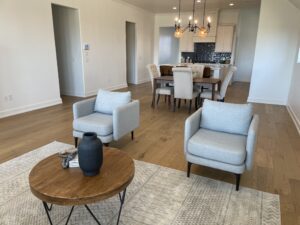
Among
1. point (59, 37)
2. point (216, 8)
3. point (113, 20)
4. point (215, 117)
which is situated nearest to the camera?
point (215, 117)

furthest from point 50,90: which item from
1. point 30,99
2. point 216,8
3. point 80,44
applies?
point 216,8

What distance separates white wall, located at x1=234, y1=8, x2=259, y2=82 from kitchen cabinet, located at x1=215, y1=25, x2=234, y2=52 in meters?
0.70

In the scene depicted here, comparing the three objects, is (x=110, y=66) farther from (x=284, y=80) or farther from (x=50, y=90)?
(x=284, y=80)

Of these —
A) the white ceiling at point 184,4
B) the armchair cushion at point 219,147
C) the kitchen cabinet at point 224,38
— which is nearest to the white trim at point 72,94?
the white ceiling at point 184,4

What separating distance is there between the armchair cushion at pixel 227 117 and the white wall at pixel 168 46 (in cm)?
877

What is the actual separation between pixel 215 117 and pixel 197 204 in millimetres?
1005

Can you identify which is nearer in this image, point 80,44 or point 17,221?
point 17,221

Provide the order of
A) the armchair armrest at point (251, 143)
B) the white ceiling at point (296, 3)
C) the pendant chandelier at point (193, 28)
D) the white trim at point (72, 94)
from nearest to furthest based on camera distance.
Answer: the armchair armrest at point (251, 143), the white ceiling at point (296, 3), the pendant chandelier at point (193, 28), the white trim at point (72, 94)

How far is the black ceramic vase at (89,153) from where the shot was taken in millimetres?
1439

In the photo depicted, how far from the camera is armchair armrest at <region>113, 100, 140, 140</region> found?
8.96 ft

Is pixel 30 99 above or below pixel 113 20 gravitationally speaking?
below

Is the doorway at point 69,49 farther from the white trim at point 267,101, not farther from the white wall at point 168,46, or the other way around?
the white wall at point 168,46

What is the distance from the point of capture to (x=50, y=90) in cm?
525

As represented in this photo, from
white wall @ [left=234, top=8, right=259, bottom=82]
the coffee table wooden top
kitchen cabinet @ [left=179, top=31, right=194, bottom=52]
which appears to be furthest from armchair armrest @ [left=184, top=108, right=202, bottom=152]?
white wall @ [left=234, top=8, right=259, bottom=82]
